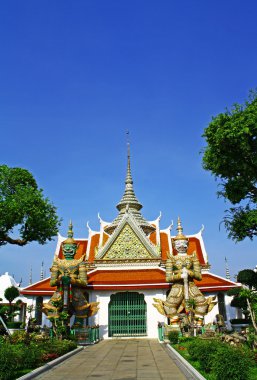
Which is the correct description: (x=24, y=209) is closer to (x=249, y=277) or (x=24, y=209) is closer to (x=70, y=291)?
(x=70, y=291)

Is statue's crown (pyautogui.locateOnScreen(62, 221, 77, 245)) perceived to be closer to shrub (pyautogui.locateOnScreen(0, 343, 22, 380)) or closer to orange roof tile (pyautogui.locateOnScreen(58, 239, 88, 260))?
orange roof tile (pyautogui.locateOnScreen(58, 239, 88, 260))

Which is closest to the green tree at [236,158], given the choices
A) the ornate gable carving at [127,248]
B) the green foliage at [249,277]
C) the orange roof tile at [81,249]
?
the green foliage at [249,277]

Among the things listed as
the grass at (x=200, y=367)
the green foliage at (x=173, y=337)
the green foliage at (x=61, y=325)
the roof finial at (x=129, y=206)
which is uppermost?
the roof finial at (x=129, y=206)

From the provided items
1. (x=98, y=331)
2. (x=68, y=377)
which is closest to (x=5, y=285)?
(x=98, y=331)

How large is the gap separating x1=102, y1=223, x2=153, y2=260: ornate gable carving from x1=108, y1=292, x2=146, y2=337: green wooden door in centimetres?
282

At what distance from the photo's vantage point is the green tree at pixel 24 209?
62.0 feet

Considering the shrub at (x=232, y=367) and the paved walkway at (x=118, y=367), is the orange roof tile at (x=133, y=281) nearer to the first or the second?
the paved walkway at (x=118, y=367)

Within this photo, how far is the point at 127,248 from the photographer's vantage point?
992 inches

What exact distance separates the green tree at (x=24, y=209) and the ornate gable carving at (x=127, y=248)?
532cm

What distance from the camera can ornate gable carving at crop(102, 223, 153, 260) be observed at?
2486 cm

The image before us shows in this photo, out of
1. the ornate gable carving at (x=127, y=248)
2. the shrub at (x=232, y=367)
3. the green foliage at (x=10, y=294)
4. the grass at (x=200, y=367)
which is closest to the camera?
the shrub at (x=232, y=367)

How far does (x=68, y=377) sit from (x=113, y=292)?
45.1ft

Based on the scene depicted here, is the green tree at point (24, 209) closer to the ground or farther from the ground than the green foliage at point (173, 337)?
farther from the ground

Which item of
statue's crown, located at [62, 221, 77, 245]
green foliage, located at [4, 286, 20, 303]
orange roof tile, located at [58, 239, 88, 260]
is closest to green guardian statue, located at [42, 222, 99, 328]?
statue's crown, located at [62, 221, 77, 245]
